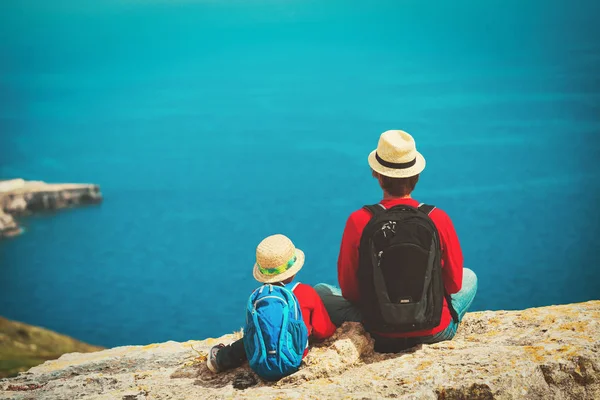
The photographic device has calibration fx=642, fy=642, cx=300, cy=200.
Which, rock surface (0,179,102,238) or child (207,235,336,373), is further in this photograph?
rock surface (0,179,102,238)

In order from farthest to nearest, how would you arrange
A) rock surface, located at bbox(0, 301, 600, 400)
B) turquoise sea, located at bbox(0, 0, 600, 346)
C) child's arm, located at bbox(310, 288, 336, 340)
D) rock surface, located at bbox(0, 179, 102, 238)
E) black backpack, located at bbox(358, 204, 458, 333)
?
1. rock surface, located at bbox(0, 179, 102, 238)
2. turquoise sea, located at bbox(0, 0, 600, 346)
3. child's arm, located at bbox(310, 288, 336, 340)
4. black backpack, located at bbox(358, 204, 458, 333)
5. rock surface, located at bbox(0, 301, 600, 400)

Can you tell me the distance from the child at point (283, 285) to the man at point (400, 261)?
207mm

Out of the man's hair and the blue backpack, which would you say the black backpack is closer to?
the man's hair

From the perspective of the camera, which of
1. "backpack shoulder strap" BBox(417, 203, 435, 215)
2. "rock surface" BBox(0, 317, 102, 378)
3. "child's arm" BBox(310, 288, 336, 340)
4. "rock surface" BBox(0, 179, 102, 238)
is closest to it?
"backpack shoulder strap" BBox(417, 203, 435, 215)

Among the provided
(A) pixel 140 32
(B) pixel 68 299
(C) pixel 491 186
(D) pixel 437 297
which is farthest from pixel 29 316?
(D) pixel 437 297

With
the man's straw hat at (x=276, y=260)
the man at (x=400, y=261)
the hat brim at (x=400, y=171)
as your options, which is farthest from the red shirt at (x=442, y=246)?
the man's straw hat at (x=276, y=260)

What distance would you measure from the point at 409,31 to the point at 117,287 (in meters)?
10.3

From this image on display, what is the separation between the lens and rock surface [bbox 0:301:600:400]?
9.95 feet

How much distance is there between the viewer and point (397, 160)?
10.9ft

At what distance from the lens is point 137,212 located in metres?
18.4

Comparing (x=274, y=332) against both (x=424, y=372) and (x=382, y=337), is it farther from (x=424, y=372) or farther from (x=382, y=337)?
(x=424, y=372)

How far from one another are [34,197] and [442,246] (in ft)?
54.8

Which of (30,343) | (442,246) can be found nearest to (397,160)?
(442,246)

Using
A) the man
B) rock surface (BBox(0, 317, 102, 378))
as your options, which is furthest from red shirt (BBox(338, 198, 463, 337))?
rock surface (BBox(0, 317, 102, 378))
